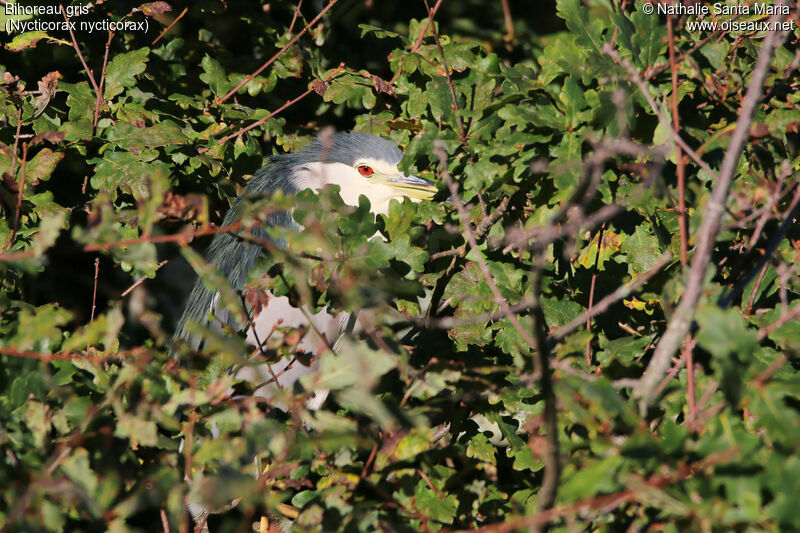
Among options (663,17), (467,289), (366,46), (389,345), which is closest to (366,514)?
(389,345)

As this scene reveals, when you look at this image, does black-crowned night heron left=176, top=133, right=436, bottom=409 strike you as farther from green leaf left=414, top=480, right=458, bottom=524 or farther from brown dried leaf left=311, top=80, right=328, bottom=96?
green leaf left=414, top=480, right=458, bottom=524

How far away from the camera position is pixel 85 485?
0.99 m

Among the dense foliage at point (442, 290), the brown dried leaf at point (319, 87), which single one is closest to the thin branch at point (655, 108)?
the dense foliage at point (442, 290)

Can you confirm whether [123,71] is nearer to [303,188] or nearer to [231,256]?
[231,256]

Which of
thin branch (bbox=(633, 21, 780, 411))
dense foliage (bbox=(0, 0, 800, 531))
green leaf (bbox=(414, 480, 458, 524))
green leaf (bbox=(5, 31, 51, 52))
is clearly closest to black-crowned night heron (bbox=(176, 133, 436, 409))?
dense foliage (bbox=(0, 0, 800, 531))

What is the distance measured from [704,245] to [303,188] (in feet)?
6.74

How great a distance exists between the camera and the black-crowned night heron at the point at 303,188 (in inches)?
101

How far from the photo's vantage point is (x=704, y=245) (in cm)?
103

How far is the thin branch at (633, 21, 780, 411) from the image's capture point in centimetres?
102

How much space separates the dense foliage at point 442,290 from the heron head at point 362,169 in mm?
332

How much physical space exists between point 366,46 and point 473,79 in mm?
1235

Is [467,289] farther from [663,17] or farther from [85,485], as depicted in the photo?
[85,485]

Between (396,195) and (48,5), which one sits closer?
(48,5)

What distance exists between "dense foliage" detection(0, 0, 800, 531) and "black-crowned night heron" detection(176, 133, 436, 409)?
0.30 meters
